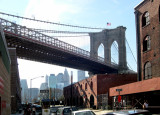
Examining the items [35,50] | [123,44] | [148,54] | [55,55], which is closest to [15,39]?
[35,50]

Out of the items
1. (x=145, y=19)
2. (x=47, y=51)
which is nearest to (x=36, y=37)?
(x=47, y=51)

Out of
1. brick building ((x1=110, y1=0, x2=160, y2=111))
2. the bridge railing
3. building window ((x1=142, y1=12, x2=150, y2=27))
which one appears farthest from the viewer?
the bridge railing

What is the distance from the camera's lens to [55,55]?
71.2 metres

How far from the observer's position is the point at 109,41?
88750 millimetres

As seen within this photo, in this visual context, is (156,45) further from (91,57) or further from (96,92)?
(91,57)

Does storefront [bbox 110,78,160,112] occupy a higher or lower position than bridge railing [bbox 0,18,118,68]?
lower

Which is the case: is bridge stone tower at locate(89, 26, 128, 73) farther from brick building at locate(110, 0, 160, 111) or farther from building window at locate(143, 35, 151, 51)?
building window at locate(143, 35, 151, 51)

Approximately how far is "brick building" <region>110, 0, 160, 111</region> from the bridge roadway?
28712 mm

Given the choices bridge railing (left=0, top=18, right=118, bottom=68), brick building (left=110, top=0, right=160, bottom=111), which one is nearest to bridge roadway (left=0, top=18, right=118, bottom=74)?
bridge railing (left=0, top=18, right=118, bottom=68)

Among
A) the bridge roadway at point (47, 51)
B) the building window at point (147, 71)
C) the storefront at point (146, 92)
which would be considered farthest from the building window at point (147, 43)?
the bridge roadway at point (47, 51)

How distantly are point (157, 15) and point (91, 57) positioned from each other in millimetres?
46454

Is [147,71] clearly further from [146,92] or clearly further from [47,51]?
[47,51]

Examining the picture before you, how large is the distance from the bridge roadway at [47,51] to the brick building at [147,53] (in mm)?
28712

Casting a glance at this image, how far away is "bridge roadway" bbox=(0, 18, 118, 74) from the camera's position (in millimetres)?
55019
